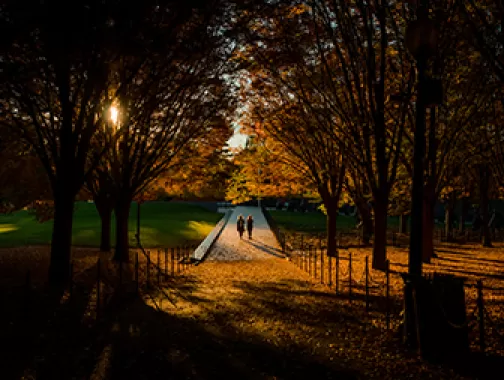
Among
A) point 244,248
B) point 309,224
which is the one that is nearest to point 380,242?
point 244,248

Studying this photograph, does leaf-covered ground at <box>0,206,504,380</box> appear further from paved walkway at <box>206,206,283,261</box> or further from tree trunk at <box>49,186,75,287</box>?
paved walkway at <box>206,206,283,261</box>

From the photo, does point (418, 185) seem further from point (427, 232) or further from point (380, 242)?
point (427, 232)

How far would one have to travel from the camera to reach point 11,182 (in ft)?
64.3

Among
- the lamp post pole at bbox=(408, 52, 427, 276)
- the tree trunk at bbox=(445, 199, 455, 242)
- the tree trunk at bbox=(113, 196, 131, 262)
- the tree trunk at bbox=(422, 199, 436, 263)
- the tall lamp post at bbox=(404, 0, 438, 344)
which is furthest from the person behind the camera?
the tree trunk at bbox=(445, 199, 455, 242)

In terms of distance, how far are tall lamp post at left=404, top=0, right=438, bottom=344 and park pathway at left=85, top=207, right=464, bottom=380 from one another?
0.76 m

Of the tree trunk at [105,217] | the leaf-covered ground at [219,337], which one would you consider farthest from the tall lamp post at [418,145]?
the tree trunk at [105,217]

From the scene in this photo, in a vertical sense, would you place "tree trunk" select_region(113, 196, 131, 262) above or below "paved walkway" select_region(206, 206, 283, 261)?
above

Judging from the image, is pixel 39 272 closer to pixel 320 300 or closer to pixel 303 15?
pixel 320 300

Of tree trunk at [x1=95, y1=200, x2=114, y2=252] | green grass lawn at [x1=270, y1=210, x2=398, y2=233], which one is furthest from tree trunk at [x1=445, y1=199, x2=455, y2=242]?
tree trunk at [x1=95, y1=200, x2=114, y2=252]

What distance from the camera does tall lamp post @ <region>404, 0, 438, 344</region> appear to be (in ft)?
21.5

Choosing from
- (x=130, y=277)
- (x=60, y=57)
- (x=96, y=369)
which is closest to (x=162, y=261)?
(x=130, y=277)

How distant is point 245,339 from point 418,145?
4.50 m

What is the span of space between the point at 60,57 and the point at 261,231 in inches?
1113

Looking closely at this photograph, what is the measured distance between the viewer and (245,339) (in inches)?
282
